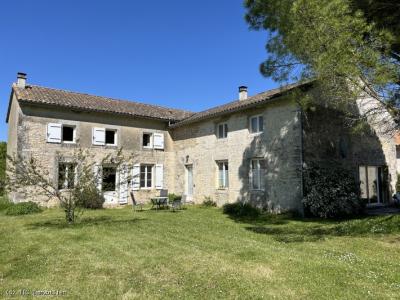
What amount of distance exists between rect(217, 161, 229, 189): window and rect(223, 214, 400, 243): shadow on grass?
182 inches

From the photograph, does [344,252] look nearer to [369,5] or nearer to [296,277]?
[296,277]

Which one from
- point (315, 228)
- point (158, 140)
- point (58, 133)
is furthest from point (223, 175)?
point (58, 133)

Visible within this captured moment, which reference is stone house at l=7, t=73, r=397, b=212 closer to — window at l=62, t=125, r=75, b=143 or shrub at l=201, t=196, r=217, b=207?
window at l=62, t=125, r=75, b=143

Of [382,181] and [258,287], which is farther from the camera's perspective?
[382,181]

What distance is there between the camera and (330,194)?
11.8 m

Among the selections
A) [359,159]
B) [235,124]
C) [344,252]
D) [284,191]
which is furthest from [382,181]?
[344,252]

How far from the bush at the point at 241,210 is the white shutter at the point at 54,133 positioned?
8.89 meters

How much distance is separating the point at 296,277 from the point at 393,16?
7.28 metres

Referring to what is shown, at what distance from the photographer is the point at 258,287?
4.59 metres

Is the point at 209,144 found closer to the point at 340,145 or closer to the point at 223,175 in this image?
the point at 223,175

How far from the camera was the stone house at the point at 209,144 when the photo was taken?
13000mm

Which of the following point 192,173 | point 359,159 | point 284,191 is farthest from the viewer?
point 192,173

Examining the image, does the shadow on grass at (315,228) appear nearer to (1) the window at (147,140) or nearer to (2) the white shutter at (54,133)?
(1) the window at (147,140)

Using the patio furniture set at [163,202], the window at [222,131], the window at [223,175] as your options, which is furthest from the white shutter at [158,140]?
the window at [223,175]
